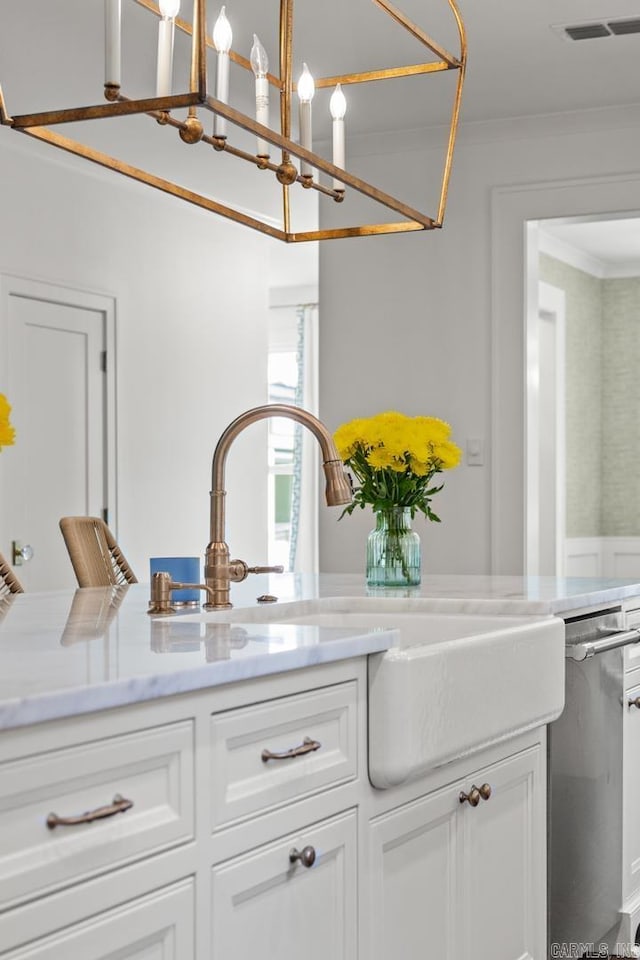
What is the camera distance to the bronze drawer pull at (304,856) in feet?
4.91

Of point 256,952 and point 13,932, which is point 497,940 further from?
point 13,932

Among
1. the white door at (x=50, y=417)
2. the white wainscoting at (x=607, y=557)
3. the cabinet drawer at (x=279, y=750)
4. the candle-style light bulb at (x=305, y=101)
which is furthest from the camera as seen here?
the white wainscoting at (x=607, y=557)

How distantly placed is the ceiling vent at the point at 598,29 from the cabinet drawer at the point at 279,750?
320 cm

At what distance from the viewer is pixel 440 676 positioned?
1743 millimetres

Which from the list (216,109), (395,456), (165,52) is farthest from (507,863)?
(165,52)

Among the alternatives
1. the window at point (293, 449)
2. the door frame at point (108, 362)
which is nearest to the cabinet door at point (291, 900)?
the door frame at point (108, 362)

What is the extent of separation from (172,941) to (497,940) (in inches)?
38.6

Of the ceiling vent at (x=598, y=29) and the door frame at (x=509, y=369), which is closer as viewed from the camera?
the ceiling vent at (x=598, y=29)

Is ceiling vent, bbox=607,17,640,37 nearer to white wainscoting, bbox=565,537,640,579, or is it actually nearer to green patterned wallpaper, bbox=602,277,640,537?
green patterned wallpaper, bbox=602,277,640,537

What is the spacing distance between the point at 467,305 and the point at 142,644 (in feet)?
13.2

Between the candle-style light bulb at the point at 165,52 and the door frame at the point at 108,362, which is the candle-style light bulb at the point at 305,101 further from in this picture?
the door frame at the point at 108,362

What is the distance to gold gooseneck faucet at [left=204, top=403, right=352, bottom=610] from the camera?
2.22 m

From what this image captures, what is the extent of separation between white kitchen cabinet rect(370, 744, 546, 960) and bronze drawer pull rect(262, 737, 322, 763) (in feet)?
0.77

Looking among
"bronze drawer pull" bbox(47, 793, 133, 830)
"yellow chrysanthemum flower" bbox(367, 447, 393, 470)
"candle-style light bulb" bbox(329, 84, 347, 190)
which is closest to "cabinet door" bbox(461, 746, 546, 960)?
"yellow chrysanthemum flower" bbox(367, 447, 393, 470)
